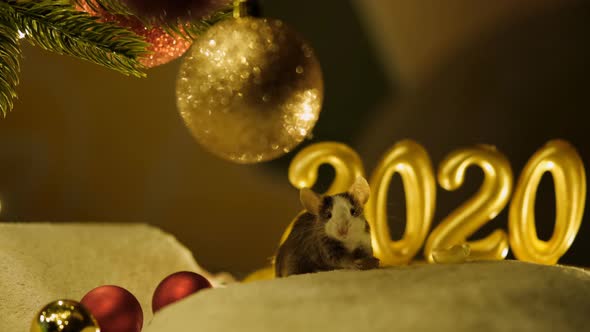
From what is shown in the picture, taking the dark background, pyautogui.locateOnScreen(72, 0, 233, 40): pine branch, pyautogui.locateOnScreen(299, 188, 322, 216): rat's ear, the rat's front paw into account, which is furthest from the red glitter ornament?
the dark background

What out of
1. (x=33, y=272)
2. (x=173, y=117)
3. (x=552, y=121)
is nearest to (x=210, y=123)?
(x=33, y=272)

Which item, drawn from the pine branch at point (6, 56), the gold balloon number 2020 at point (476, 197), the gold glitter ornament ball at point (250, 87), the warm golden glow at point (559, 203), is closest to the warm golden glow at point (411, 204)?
the gold balloon number 2020 at point (476, 197)

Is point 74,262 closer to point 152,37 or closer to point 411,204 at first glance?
point 152,37

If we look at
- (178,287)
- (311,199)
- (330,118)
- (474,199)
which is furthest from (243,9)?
(330,118)

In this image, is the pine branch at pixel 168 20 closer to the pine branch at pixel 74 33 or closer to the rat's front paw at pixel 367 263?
the pine branch at pixel 74 33

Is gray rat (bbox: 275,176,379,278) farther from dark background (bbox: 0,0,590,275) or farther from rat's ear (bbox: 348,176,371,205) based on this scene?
dark background (bbox: 0,0,590,275)

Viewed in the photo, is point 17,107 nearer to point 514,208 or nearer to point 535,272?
point 514,208
